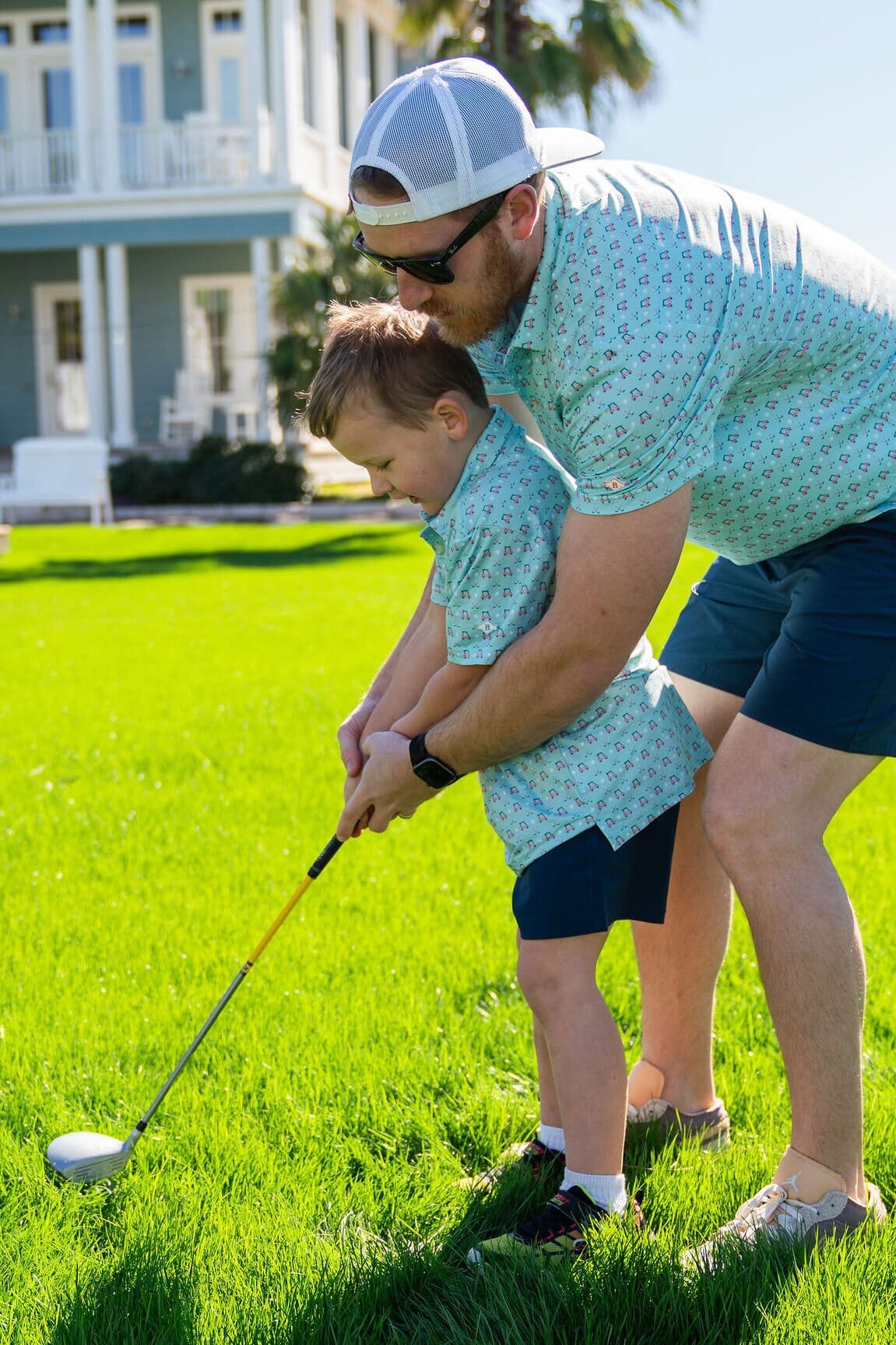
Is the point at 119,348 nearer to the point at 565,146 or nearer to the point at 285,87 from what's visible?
the point at 285,87

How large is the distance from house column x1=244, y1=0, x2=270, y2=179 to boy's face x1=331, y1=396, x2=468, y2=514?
2065cm

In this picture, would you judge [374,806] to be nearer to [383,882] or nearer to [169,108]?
[383,882]

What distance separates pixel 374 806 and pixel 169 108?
77.0ft

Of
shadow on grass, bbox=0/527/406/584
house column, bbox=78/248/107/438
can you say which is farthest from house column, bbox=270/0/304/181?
shadow on grass, bbox=0/527/406/584

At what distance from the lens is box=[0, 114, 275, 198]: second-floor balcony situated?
21.8m

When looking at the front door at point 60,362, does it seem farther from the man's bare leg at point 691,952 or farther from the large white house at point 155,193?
the man's bare leg at point 691,952

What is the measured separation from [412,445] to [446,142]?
1.77 ft

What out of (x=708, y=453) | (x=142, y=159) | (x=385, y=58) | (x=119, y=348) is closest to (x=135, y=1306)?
(x=708, y=453)

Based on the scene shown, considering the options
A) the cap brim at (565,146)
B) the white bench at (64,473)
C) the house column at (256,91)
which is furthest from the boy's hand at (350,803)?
the house column at (256,91)

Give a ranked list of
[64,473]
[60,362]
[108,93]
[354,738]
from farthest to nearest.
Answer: [60,362] → [108,93] → [64,473] → [354,738]

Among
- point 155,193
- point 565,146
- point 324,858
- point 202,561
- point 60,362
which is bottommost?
point 202,561

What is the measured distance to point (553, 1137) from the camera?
2.56 meters

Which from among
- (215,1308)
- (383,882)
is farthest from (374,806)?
(383,882)

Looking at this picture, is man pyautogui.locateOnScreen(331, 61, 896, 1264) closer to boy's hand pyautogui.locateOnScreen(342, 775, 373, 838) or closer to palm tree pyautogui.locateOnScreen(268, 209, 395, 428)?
boy's hand pyautogui.locateOnScreen(342, 775, 373, 838)
